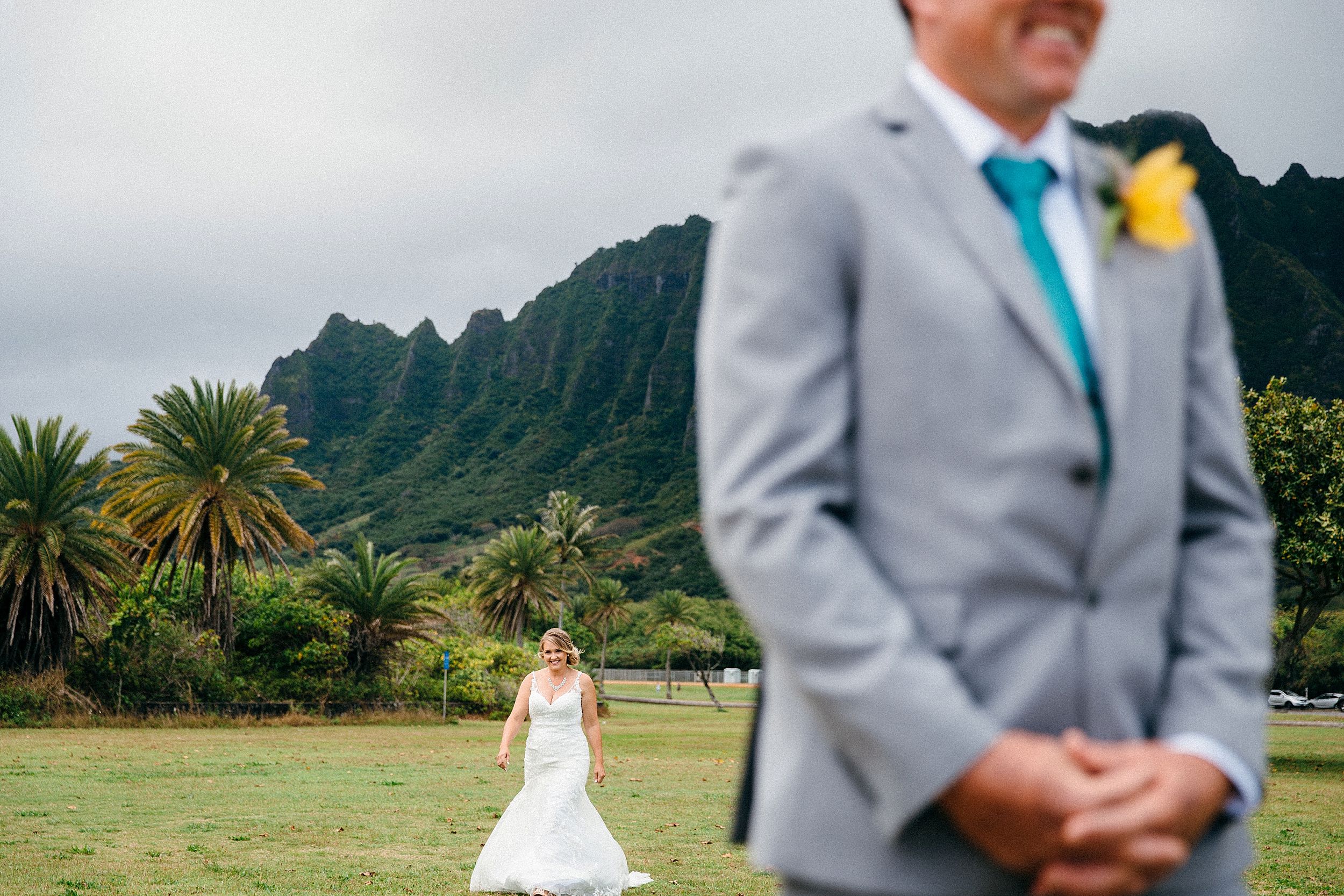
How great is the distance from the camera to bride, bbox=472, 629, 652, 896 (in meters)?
10.0

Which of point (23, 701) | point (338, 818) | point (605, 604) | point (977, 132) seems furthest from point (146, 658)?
point (977, 132)

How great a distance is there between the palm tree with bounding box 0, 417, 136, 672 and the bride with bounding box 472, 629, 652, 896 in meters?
28.0

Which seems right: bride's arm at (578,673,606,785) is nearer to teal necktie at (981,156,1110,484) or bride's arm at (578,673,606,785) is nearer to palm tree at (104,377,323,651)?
teal necktie at (981,156,1110,484)

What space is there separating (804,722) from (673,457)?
550ft

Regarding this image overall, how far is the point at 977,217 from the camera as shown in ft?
5.19

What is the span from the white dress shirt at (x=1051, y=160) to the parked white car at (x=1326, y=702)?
85287 millimetres

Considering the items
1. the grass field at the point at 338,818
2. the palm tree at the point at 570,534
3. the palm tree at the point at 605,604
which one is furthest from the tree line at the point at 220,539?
the palm tree at the point at 605,604

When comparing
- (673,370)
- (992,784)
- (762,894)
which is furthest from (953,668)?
(673,370)

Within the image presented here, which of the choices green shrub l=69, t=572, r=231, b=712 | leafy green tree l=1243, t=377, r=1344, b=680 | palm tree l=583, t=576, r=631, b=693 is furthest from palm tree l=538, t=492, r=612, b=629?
leafy green tree l=1243, t=377, r=1344, b=680

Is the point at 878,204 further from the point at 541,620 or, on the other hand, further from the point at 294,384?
the point at 294,384

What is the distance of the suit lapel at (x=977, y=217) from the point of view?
1.51 meters

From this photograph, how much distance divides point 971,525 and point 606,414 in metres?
184

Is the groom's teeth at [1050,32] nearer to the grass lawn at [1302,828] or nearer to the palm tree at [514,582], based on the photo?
the grass lawn at [1302,828]

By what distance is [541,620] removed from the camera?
3022 inches
